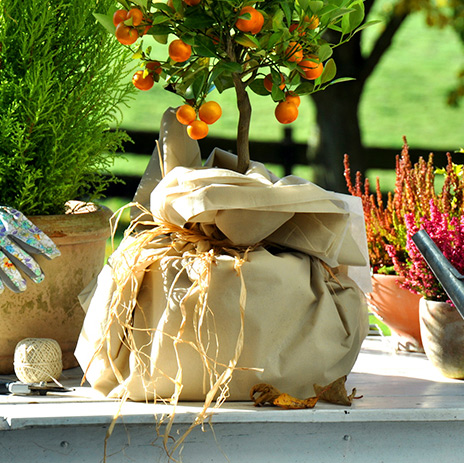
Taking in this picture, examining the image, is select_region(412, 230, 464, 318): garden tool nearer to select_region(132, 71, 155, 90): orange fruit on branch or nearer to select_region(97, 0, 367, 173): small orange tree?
select_region(97, 0, 367, 173): small orange tree

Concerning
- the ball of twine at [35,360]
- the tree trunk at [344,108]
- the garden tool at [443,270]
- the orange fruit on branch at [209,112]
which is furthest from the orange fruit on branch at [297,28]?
the tree trunk at [344,108]

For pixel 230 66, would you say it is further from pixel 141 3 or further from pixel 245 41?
pixel 141 3

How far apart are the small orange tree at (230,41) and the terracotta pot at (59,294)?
400 millimetres

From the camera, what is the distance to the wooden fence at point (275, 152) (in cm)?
577

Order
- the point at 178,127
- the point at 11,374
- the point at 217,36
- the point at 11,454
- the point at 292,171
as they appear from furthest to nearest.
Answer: the point at 292,171
the point at 11,374
the point at 178,127
the point at 217,36
the point at 11,454

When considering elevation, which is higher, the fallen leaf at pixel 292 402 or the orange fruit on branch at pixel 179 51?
the orange fruit on branch at pixel 179 51

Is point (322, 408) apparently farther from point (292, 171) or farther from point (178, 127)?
point (292, 171)

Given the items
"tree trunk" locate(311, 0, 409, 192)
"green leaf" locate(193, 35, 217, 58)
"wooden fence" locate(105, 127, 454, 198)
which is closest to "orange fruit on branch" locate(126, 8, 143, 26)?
"green leaf" locate(193, 35, 217, 58)

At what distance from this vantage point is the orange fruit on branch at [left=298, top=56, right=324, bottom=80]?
4.95 feet

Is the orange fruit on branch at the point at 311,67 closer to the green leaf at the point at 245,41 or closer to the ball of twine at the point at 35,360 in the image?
the green leaf at the point at 245,41

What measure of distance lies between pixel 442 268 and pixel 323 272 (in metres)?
0.24

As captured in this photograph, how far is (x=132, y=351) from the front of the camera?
1461 millimetres

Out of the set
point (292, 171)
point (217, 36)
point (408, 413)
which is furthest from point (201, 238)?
point (292, 171)

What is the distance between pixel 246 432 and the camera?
4.62 ft
